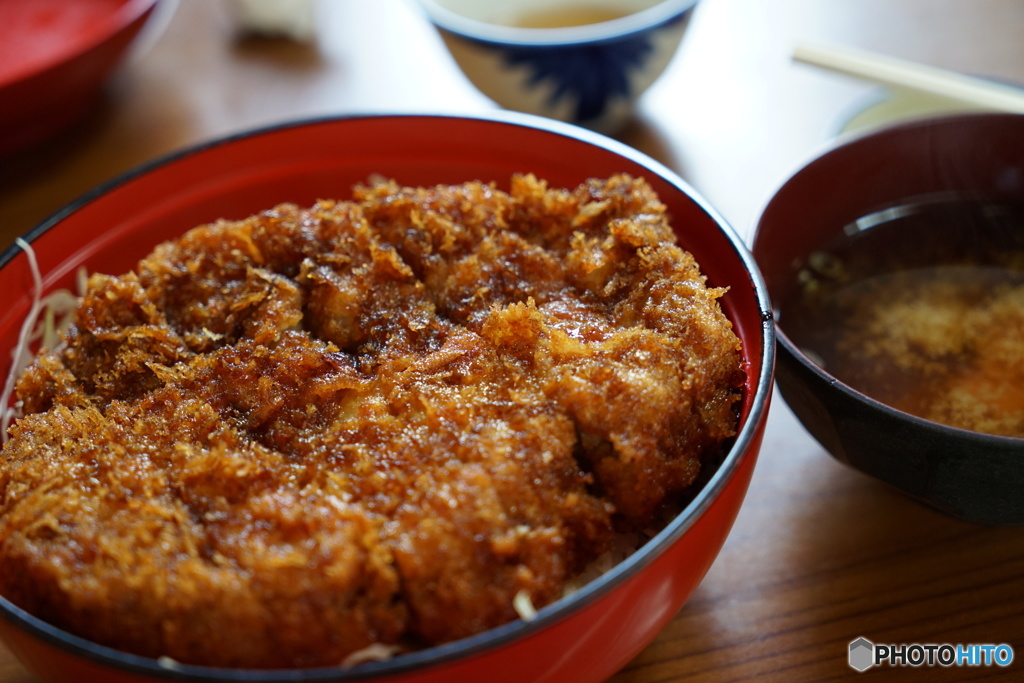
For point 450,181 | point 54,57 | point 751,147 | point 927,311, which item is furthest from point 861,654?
point 54,57

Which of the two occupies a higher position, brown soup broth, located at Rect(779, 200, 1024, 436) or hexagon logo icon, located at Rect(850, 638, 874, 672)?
brown soup broth, located at Rect(779, 200, 1024, 436)

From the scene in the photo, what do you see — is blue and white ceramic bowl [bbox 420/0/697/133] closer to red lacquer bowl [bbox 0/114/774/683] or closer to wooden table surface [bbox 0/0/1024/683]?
wooden table surface [bbox 0/0/1024/683]

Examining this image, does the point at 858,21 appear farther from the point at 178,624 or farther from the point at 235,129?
the point at 178,624

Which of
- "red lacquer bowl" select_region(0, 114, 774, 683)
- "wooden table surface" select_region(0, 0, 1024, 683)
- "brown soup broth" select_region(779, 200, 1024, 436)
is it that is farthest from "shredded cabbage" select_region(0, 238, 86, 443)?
"brown soup broth" select_region(779, 200, 1024, 436)

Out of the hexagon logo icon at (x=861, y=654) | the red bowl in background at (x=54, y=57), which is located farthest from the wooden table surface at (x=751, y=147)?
the red bowl in background at (x=54, y=57)

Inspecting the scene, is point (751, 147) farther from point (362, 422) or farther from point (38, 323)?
point (38, 323)

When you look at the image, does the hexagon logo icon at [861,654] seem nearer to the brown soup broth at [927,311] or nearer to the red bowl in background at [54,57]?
the brown soup broth at [927,311]
